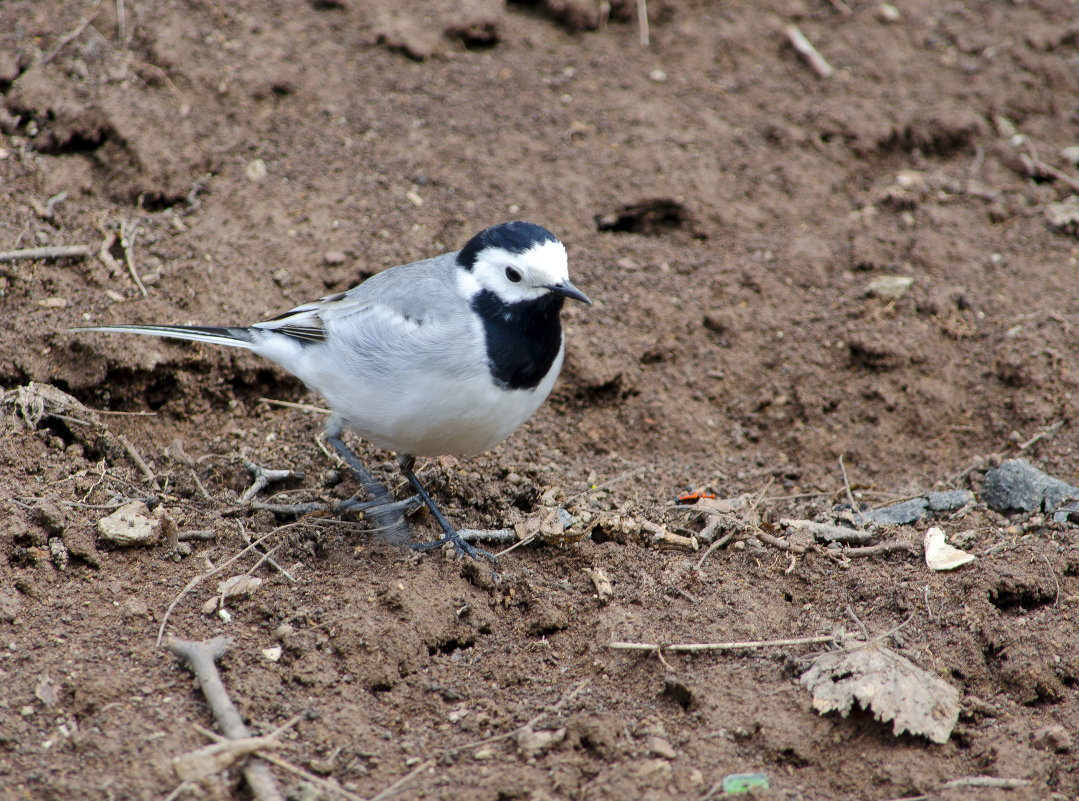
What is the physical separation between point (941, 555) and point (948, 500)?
0.61 meters

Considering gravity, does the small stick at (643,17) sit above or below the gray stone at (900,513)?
above

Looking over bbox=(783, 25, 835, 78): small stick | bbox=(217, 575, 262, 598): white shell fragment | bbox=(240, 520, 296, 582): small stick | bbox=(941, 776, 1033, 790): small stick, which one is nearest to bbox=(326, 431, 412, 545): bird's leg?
bbox=(240, 520, 296, 582): small stick

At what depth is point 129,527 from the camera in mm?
4176

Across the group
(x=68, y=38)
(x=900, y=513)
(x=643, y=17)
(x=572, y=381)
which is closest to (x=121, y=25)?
(x=68, y=38)

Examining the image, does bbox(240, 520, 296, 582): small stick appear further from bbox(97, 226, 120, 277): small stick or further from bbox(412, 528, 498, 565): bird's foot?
bbox(97, 226, 120, 277): small stick

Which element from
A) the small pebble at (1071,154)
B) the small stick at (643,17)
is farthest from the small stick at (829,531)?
the small stick at (643,17)

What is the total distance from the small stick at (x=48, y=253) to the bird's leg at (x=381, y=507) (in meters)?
1.95

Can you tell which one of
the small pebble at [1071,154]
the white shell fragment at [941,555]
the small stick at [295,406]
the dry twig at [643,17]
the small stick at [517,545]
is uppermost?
the dry twig at [643,17]

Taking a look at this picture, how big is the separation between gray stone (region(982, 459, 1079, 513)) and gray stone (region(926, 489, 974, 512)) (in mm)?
108

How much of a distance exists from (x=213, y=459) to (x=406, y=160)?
254cm

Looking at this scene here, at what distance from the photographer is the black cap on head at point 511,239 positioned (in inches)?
168

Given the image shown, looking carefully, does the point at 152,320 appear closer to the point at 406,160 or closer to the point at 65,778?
the point at 406,160

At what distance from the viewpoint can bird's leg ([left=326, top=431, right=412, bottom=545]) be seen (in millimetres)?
4664

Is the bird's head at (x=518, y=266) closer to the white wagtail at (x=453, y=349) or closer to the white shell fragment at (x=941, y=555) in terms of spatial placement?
the white wagtail at (x=453, y=349)
